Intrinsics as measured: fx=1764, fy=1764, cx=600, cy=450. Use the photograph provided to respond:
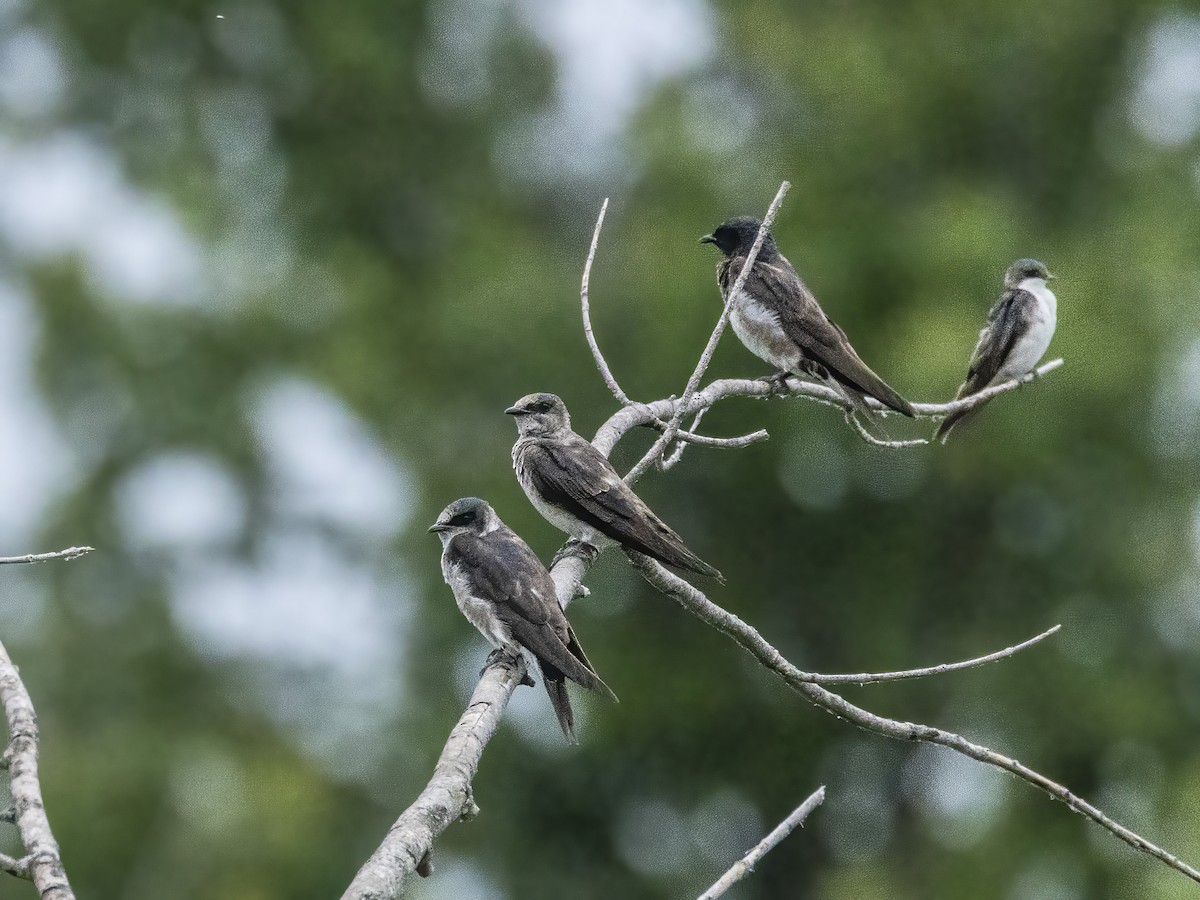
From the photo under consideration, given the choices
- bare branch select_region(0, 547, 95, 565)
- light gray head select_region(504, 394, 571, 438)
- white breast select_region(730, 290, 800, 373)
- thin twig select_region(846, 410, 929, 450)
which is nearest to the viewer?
bare branch select_region(0, 547, 95, 565)

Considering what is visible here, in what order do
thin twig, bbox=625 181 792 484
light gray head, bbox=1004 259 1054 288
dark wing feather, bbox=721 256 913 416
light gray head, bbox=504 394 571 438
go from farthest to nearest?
light gray head, bbox=1004 259 1054 288 → dark wing feather, bbox=721 256 913 416 → light gray head, bbox=504 394 571 438 → thin twig, bbox=625 181 792 484

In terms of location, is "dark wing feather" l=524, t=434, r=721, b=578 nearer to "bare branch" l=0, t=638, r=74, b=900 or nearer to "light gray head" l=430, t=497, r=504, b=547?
"light gray head" l=430, t=497, r=504, b=547

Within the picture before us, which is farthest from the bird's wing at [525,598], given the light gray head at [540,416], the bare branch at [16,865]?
the bare branch at [16,865]

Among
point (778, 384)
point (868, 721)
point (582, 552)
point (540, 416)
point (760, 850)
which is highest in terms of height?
point (778, 384)

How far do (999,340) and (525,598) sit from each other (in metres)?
5.09

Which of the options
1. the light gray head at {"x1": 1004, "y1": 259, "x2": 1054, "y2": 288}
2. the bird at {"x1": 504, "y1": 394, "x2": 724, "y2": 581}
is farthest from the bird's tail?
the light gray head at {"x1": 1004, "y1": 259, "x2": 1054, "y2": 288}

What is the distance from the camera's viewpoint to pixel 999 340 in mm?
9977

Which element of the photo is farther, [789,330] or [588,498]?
[789,330]

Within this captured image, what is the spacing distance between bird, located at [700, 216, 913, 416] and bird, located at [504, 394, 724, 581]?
1.44 m

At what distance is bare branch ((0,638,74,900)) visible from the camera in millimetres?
2779

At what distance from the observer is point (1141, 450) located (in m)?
17.0

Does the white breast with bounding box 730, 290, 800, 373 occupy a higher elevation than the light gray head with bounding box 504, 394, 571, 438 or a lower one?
higher

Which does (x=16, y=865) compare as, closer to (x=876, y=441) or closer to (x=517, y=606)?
(x=517, y=606)

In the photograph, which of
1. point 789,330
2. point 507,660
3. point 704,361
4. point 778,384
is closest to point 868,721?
point 704,361
